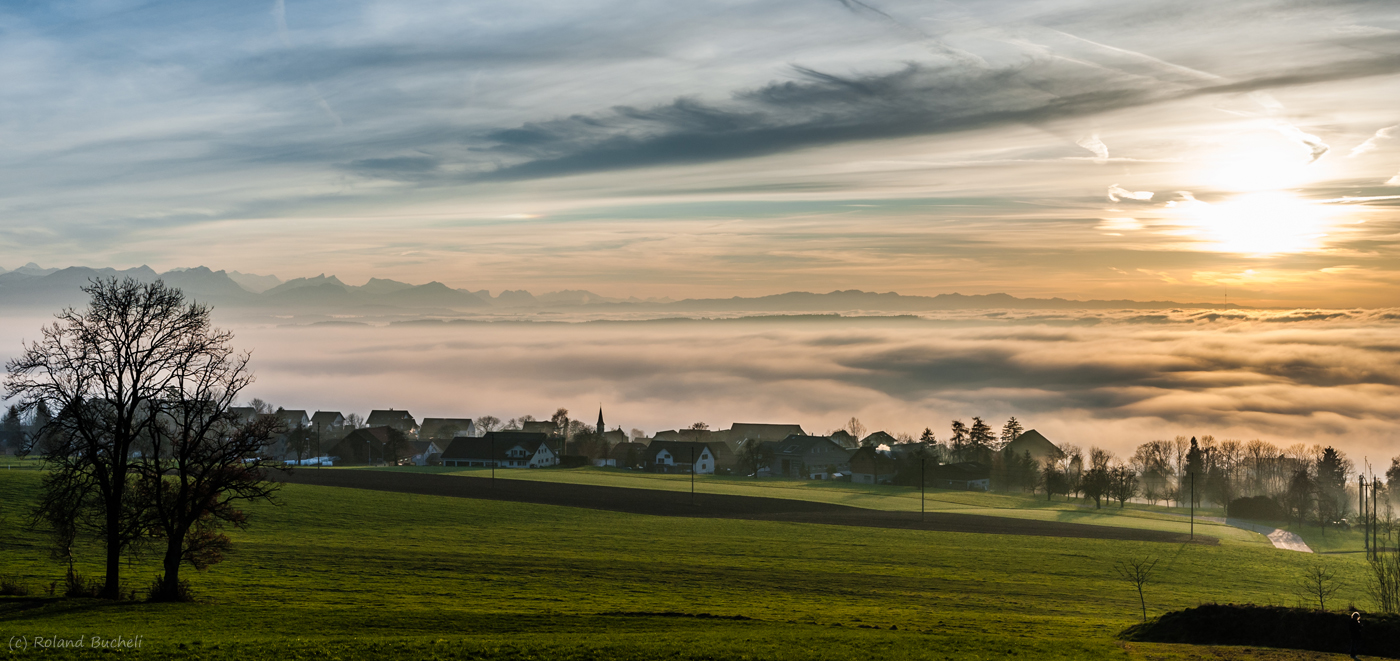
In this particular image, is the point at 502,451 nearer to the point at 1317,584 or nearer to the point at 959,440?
Answer: the point at 959,440

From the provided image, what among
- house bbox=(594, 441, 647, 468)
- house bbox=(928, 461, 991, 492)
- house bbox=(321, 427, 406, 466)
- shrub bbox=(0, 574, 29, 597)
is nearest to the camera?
shrub bbox=(0, 574, 29, 597)

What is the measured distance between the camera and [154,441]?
3844cm

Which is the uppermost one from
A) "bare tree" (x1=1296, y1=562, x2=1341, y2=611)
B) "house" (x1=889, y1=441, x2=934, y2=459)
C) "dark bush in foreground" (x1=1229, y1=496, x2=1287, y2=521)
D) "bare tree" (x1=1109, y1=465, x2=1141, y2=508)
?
"house" (x1=889, y1=441, x2=934, y2=459)

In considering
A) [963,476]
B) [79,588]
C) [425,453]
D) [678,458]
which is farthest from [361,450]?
[79,588]

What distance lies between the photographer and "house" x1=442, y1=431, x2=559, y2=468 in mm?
163750

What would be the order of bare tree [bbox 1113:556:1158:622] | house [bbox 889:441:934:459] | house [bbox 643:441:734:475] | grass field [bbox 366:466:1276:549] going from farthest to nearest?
house [bbox 643:441:734:475] < house [bbox 889:441:934:459] < grass field [bbox 366:466:1276:549] < bare tree [bbox 1113:556:1158:622]

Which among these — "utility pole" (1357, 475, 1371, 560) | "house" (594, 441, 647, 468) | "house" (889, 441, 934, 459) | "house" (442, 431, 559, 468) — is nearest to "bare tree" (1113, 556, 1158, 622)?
"utility pole" (1357, 475, 1371, 560)

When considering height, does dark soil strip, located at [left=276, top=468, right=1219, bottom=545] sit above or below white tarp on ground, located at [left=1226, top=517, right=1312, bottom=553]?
above

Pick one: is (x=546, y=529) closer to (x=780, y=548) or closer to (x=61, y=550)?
(x=780, y=548)

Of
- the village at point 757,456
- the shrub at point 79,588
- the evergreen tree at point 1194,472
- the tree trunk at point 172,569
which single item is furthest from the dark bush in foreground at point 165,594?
the evergreen tree at point 1194,472

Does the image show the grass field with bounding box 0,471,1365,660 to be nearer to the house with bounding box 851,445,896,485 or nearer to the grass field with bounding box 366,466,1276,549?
the grass field with bounding box 366,466,1276,549

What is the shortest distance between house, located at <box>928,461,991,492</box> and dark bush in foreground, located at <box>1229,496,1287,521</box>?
121ft

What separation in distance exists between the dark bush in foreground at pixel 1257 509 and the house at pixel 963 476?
36.9 meters

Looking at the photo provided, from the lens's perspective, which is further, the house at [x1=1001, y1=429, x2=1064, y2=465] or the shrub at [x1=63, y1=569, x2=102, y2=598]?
the house at [x1=1001, y1=429, x2=1064, y2=465]
